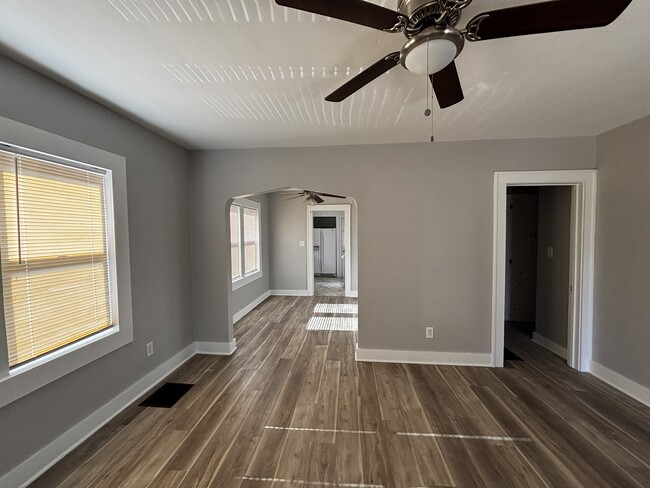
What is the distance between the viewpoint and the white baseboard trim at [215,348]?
326 cm

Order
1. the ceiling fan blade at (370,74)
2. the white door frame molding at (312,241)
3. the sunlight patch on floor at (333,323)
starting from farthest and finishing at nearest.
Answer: the white door frame molding at (312,241) → the sunlight patch on floor at (333,323) → the ceiling fan blade at (370,74)

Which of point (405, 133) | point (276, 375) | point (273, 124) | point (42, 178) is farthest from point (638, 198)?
point (42, 178)

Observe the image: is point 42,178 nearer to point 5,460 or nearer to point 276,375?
point 5,460

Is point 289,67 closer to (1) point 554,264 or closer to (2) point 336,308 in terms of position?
(1) point 554,264

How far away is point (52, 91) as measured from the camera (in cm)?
172

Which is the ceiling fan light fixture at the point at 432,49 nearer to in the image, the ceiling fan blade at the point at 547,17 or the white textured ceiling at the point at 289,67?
the ceiling fan blade at the point at 547,17

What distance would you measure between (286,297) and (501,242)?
4.58 metres

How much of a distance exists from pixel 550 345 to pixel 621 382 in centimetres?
87

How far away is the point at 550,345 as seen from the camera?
10.9ft

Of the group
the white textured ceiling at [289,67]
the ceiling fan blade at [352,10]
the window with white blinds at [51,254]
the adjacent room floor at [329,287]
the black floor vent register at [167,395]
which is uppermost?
the white textured ceiling at [289,67]

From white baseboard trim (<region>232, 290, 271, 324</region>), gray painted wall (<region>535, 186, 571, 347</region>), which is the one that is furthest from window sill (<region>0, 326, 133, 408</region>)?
gray painted wall (<region>535, 186, 571, 347</region>)

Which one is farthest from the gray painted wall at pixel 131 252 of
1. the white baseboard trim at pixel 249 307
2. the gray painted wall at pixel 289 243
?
the gray painted wall at pixel 289 243

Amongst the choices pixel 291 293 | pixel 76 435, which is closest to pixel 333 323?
pixel 291 293

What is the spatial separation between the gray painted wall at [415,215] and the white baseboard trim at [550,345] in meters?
1.00
